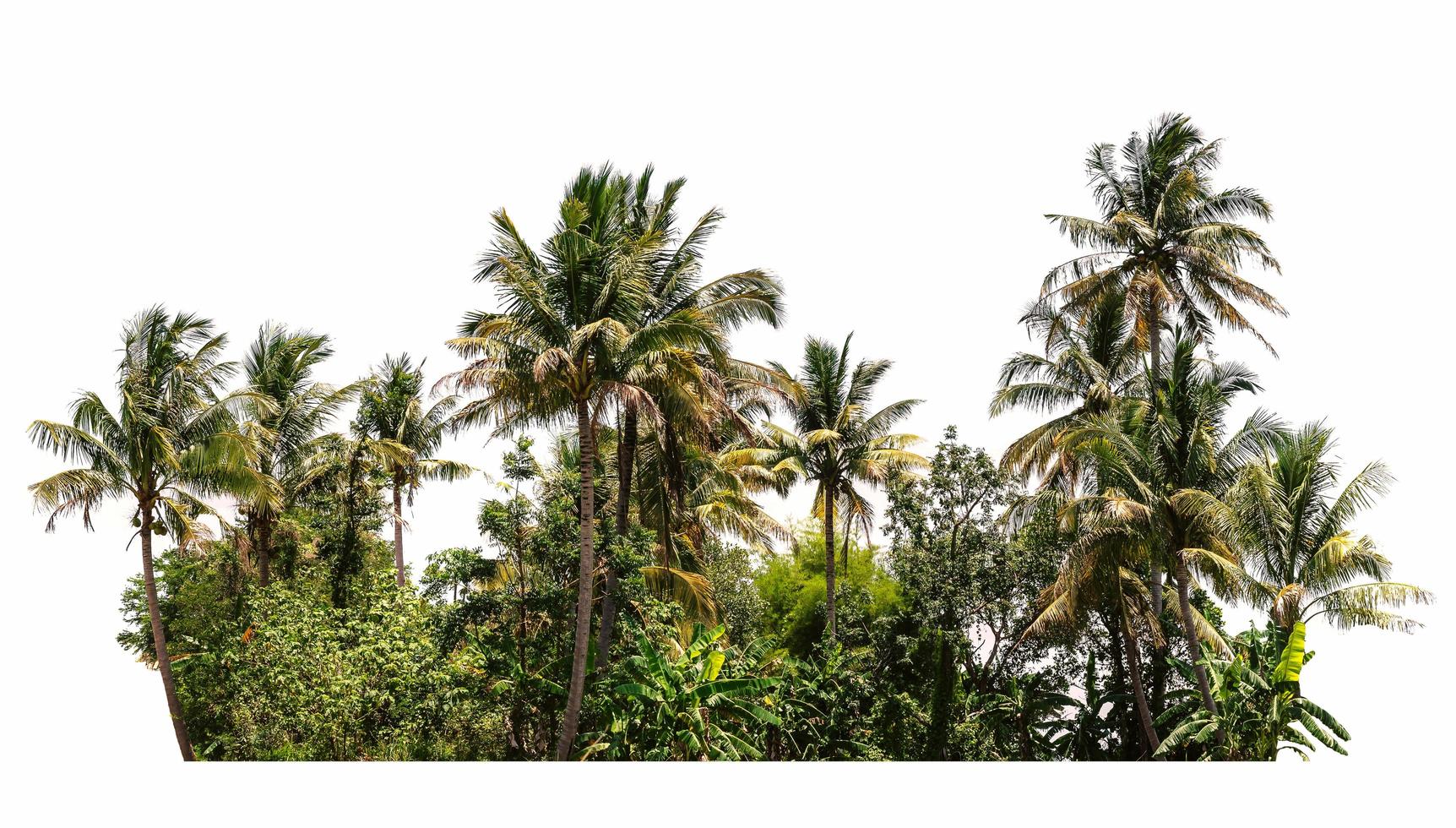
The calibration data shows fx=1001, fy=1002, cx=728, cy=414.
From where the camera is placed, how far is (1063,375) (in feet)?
61.2

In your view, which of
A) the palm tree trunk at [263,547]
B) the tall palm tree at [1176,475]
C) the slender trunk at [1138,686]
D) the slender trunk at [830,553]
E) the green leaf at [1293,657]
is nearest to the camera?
the green leaf at [1293,657]

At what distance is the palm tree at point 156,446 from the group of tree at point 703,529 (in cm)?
5

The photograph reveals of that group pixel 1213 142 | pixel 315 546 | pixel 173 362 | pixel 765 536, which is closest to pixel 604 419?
pixel 173 362

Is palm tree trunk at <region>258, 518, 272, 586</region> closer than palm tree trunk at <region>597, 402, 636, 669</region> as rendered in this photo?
No

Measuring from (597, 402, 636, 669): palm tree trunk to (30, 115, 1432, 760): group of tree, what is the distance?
0.05 meters

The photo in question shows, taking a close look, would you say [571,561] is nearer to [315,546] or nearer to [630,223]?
[630,223]

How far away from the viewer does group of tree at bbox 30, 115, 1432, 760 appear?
46.2 ft

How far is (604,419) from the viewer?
14734mm

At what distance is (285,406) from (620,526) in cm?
897

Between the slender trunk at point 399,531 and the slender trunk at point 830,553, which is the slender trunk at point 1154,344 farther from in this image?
the slender trunk at point 399,531

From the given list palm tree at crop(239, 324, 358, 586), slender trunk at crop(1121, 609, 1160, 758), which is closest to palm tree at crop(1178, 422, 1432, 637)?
slender trunk at crop(1121, 609, 1160, 758)

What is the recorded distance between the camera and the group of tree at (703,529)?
46.2ft

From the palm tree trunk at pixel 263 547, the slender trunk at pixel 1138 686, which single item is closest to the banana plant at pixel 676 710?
the slender trunk at pixel 1138 686

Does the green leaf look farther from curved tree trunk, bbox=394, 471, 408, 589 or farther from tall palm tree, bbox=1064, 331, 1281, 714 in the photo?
curved tree trunk, bbox=394, 471, 408, 589
